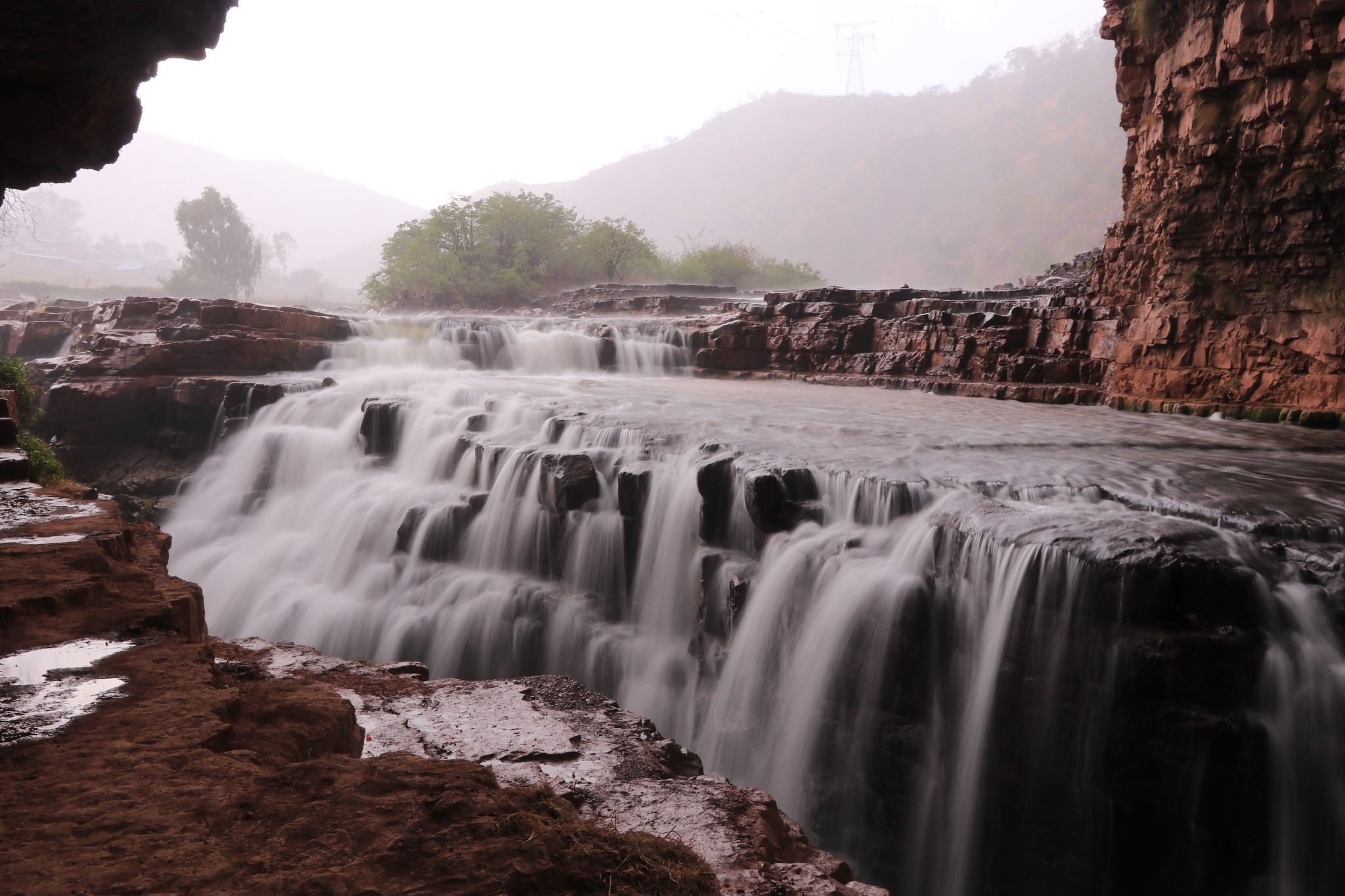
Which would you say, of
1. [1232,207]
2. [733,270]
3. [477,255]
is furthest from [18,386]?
[733,270]

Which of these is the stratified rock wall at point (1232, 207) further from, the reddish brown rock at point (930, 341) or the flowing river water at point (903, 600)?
the flowing river water at point (903, 600)

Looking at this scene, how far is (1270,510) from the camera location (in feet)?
19.8

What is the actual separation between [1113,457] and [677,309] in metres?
17.7

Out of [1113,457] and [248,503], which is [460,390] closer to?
[248,503]

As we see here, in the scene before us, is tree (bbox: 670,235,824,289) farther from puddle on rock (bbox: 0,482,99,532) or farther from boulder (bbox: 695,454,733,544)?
puddle on rock (bbox: 0,482,99,532)

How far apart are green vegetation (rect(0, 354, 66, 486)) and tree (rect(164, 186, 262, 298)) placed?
49.6m

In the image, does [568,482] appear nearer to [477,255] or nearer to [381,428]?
[381,428]

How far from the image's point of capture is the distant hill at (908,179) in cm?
8288

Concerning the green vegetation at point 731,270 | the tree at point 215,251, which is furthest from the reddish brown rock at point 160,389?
the tree at point 215,251

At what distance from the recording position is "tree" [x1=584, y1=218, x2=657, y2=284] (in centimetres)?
3891

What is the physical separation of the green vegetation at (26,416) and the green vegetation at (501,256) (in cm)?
2354

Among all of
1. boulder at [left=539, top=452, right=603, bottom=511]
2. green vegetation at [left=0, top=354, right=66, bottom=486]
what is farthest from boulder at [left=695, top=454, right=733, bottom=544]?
green vegetation at [left=0, top=354, right=66, bottom=486]

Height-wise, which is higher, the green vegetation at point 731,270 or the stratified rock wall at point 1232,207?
the green vegetation at point 731,270

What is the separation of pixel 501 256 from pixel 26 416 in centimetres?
2783
